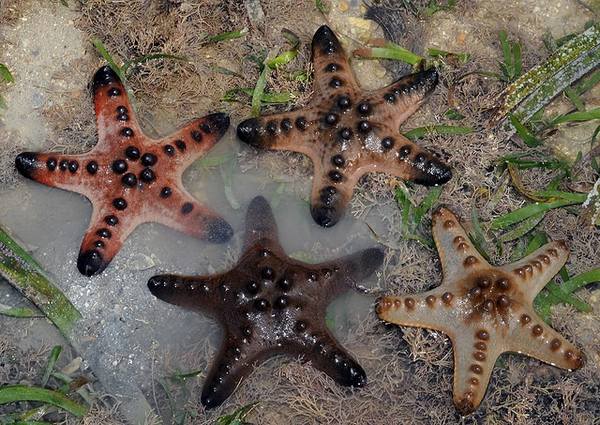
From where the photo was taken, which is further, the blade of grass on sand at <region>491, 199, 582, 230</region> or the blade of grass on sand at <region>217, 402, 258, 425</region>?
the blade of grass on sand at <region>491, 199, 582, 230</region>

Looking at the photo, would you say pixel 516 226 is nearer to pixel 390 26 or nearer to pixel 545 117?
pixel 545 117

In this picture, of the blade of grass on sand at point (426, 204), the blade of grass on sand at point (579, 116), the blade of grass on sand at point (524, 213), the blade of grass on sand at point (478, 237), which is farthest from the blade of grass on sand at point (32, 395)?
the blade of grass on sand at point (579, 116)

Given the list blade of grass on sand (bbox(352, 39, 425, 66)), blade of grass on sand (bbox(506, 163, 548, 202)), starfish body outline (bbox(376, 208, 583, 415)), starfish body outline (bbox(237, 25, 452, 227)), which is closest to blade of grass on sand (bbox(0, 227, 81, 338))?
starfish body outline (bbox(237, 25, 452, 227))

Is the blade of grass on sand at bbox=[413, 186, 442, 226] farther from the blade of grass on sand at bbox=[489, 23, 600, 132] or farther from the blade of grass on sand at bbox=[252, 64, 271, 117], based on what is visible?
the blade of grass on sand at bbox=[252, 64, 271, 117]

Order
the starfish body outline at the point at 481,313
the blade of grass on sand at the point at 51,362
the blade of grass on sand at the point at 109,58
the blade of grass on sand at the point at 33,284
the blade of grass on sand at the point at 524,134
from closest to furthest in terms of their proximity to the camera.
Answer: the starfish body outline at the point at 481,313 < the blade of grass on sand at the point at 51,362 < the blade of grass on sand at the point at 33,284 < the blade of grass on sand at the point at 524,134 < the blade of grass on sand at the point at 109,58

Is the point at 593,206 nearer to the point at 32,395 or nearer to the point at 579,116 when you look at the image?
the point at 579,116

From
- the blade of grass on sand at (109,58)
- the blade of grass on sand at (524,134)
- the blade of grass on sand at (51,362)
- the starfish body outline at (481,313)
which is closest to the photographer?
the starfish body outline at (481,313)

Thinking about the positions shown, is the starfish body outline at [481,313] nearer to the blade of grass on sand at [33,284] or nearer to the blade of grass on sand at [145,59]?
the blade of grass on sand at [33,284]

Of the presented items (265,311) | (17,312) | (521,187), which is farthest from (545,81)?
(17,312)
